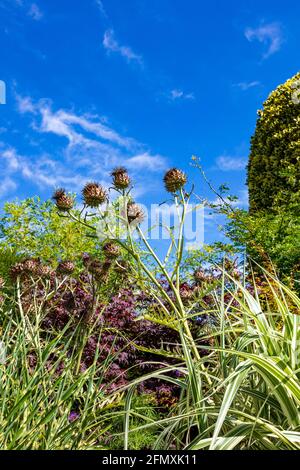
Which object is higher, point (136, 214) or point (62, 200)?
point (62, 200)

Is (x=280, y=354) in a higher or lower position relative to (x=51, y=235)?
lower

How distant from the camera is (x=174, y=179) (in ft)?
12.4

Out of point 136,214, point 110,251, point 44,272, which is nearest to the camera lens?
point 136,214

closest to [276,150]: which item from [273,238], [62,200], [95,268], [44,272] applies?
[273,238]

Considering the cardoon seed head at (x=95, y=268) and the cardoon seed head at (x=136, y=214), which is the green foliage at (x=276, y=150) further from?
the cardoon seed head at (x=136, y=214)

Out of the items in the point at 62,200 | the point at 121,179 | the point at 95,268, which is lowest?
the point at 95,268

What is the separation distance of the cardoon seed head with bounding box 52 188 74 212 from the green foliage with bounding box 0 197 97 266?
5.16 meters

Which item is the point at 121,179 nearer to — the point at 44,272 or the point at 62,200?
the point at 62,200

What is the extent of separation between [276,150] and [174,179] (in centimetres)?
700

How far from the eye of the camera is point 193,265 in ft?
31.6
